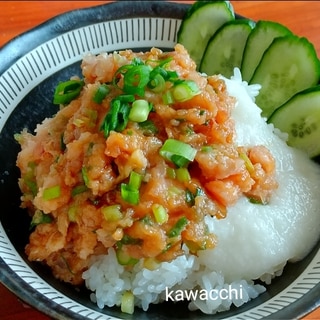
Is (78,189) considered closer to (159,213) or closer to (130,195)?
(130,195)

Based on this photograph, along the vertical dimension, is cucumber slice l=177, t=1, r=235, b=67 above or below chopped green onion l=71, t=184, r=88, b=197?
above

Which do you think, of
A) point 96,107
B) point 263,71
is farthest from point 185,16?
point 96,107

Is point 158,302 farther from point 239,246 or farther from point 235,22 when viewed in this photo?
point 235,22

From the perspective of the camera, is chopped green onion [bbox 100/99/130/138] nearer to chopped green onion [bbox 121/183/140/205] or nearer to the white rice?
chopped green onion [bbox 121/183/140/205]

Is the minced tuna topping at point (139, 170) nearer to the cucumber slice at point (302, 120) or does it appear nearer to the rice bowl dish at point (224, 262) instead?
the rice bowl dish at point (224, 262)

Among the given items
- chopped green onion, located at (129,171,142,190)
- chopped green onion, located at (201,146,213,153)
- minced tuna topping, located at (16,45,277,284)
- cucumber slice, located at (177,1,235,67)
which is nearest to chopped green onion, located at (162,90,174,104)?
minced tuna topping, located at (16,45,277,284)

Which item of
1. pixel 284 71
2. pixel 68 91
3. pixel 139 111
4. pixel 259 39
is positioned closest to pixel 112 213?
pixel 139 111

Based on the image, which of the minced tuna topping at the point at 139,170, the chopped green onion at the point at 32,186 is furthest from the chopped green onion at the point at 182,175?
the chopped green onion at the point at 32,186
